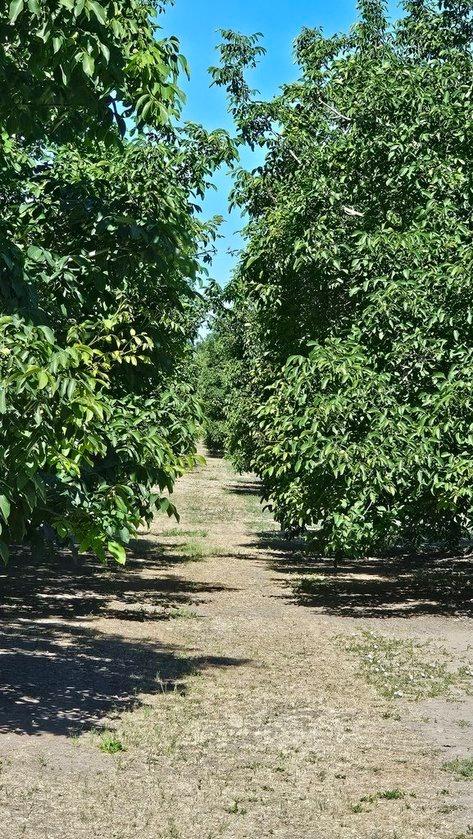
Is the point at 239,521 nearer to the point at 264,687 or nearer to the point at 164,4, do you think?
the point at 164,4

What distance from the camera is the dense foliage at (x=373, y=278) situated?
48.6 feet

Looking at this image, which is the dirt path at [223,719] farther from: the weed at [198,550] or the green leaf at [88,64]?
the weed at [198,550]

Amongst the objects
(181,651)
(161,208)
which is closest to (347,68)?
(161,208)

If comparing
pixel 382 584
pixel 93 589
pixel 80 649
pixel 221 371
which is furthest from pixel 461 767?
pixel 221 371

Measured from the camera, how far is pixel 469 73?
666 inches

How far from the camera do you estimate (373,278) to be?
1546 cm

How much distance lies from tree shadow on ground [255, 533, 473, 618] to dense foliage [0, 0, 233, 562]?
233 inches

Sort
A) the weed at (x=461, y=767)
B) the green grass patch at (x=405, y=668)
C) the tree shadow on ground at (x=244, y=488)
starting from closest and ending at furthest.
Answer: the weed at (x=461, y=767), the green grass patch at (x=405, y=668), the tree shadow on ground at (x=244, y=488)

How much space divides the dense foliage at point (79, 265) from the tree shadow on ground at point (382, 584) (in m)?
5.93

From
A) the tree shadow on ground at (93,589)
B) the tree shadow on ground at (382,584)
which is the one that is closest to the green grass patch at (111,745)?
the tree shadow on ground at (93,589)

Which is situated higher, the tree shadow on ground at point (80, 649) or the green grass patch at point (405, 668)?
the green grass patch at point (405, 668)

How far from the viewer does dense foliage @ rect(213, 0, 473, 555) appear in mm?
14828

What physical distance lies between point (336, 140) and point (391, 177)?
178 cm

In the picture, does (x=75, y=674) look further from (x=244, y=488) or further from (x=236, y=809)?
(x=244, y=488)
